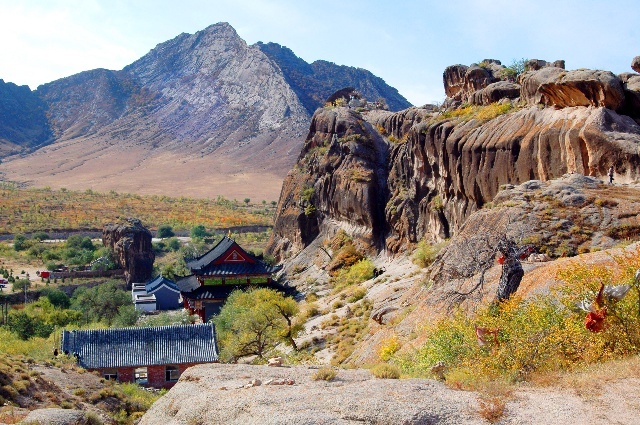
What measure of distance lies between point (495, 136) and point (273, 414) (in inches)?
923

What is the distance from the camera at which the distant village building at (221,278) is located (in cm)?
4506

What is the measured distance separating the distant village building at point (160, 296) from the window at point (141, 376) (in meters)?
21.5

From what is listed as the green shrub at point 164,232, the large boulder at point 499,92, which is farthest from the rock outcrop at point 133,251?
the large boulder at point 499,92

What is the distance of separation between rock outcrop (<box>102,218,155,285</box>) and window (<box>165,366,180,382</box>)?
37008 mm

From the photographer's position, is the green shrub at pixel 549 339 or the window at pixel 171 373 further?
the window at pixel 171 373

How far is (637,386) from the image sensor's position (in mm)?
9836

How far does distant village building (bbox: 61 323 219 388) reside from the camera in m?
30.9

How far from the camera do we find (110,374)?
31.1 m

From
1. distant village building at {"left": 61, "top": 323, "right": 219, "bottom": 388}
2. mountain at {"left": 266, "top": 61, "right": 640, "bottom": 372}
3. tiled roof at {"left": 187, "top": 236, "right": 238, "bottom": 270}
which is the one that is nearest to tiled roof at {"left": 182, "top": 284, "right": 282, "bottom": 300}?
tiled roof at {"left": 187, "top": 236, "right": 238, "bottom": 270}

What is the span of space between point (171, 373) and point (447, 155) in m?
17.3

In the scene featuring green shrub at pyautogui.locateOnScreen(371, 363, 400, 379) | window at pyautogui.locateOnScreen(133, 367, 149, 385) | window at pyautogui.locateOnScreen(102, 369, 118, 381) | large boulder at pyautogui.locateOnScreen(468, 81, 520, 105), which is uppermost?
large boulder at pyautogui.locateOnScreen(468, 81, 520, 105)

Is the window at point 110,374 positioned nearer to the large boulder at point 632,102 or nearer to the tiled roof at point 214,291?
the tiled roof at point 214,291

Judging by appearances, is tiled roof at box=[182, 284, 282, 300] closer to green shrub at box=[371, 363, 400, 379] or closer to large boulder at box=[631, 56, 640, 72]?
large boulder at box=[631, 56, 640, 72]

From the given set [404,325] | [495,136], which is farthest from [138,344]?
[495,136]
